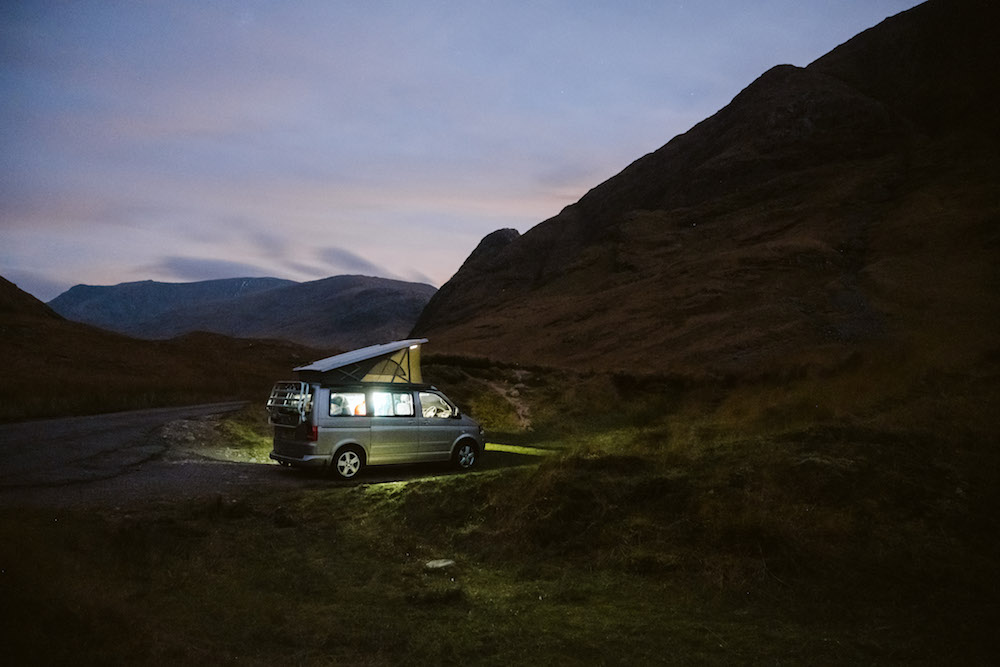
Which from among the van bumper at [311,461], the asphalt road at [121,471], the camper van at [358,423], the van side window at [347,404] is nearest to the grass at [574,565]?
the asphalt road at [121,471]

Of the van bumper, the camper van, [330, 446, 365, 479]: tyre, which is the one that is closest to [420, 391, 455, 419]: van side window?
the camper van

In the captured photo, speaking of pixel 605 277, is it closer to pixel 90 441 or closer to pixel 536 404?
pixel 536 404

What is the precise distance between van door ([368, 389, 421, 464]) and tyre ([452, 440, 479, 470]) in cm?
100

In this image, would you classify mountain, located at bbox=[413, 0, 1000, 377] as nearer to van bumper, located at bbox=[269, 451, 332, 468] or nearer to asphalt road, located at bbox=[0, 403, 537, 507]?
van bumper, located at bbox=[269, 451, 332, 468]

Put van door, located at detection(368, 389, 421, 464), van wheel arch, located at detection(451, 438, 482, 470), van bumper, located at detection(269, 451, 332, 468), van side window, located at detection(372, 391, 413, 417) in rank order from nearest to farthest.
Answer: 1. van bumper, located at detection(269, 451, 332, 468)
2. van door, located at detection(368, 389, 421, 464)
3. van side window, located at detection(372, 391, 413, 417)
4. van wheel arch, located at detection(451, 438, 482, 470)

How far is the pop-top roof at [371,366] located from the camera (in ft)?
42.5

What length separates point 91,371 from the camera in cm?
3756

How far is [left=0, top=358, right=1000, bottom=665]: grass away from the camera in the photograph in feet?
15.3

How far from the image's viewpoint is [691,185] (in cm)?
4828

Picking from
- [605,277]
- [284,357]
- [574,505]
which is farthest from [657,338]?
[284,357]

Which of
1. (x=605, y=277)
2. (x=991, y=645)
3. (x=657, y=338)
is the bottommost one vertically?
(x=991, y=645)

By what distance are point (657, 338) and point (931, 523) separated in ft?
74.6

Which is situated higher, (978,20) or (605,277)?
(978,20)

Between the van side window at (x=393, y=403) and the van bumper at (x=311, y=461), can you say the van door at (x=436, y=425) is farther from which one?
the van bumper at (x=311, y=461)
